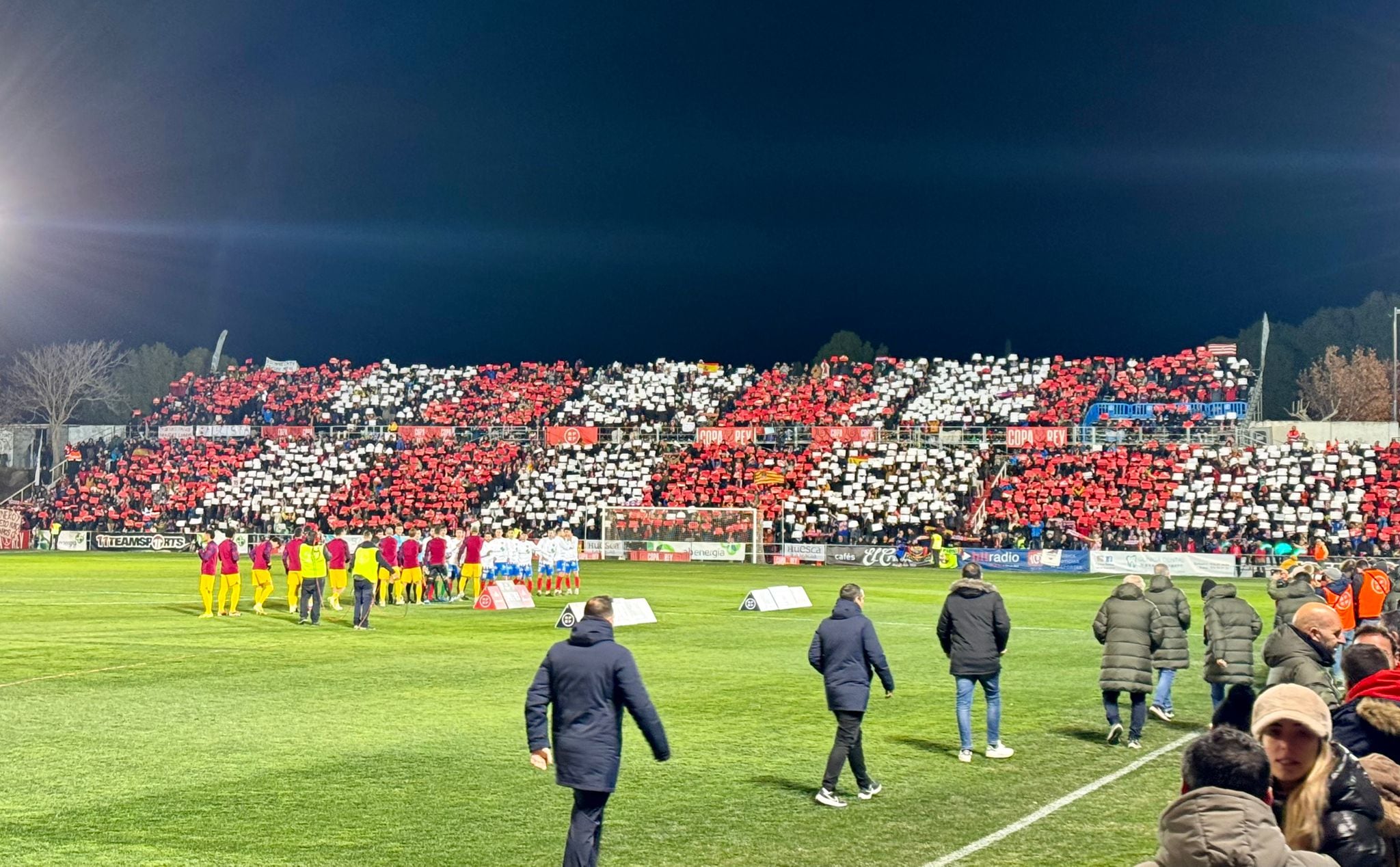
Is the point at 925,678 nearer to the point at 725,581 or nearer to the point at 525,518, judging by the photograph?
the point at 725,581

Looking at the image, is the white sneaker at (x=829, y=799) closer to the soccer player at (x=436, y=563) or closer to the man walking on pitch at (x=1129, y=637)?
the man walking on pitch at (x=1129, y=637)

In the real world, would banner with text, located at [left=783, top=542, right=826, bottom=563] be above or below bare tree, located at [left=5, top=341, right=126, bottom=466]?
below

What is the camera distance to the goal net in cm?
6100

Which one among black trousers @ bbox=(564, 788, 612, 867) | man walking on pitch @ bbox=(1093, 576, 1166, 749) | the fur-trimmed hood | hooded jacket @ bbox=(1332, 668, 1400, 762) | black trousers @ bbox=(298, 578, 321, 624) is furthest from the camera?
black trousers @ bbox=(298, 578, 321, 624)

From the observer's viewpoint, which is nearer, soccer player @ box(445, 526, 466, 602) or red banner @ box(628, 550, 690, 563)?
soccer player @ box(445, 526, 466, 602)

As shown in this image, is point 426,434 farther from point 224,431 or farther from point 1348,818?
point 1348,818

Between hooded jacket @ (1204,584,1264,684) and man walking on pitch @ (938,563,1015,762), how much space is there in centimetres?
264

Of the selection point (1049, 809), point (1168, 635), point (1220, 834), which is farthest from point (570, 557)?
point (1220, 834)

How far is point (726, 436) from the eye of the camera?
233 ft

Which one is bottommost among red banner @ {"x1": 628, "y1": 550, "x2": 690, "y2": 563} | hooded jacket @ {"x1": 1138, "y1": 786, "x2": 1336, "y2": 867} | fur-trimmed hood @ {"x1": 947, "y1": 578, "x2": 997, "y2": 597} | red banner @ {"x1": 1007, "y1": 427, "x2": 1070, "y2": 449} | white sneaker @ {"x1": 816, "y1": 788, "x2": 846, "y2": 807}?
white sneaker @ {"x1": 816, "y1": 788, "x2": 846, "y2": 807}

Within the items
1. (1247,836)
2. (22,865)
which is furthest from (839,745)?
(1247,836)

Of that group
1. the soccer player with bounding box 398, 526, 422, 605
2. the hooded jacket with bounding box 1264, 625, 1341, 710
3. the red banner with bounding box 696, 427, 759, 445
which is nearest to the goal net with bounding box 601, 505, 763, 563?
the red banner with bounding box 696, 427, 759, 445

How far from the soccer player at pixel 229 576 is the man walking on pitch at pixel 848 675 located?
67.7 feet

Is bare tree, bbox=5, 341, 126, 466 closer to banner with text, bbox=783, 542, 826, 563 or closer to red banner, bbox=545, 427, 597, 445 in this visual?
red banner, bbox=545, 427, 597, 445
